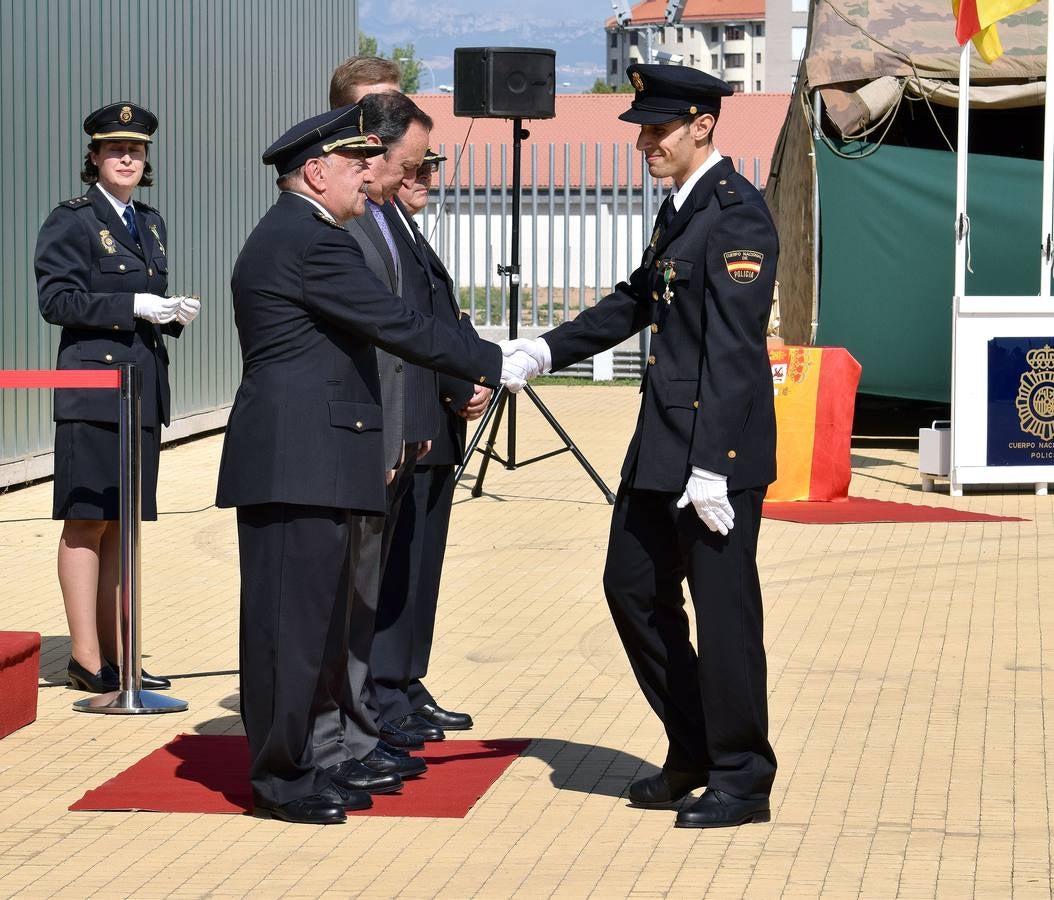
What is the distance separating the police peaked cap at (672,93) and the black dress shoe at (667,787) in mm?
1787

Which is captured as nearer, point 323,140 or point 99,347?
point 323,140

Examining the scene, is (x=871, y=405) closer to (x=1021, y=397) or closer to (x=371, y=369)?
(x=1021, y=397)

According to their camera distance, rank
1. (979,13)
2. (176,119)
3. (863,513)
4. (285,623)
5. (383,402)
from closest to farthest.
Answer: (285,623)
(383,402)
(863,513)
(979,13)
(176,119)

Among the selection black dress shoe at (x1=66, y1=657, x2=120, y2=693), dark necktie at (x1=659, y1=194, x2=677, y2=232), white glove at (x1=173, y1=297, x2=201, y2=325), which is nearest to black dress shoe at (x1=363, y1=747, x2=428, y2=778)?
black dress shoe at (x1=66, y1=657, x2=120, y2=693)

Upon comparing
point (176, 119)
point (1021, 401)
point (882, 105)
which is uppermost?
point (882, 105)

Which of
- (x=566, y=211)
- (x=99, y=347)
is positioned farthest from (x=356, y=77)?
(x=566, y=211)

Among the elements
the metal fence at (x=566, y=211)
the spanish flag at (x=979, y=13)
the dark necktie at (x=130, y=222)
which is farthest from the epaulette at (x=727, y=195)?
the metal fence at (x=566, y=211)

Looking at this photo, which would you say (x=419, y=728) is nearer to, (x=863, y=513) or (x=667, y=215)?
(x=667, y=215)

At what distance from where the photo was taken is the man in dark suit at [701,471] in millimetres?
4848

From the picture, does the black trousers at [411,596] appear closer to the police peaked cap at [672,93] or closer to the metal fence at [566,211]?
the police peaked cap at [672,93]

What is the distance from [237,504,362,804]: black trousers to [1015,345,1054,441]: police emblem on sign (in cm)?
771

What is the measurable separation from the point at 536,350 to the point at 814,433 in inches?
255

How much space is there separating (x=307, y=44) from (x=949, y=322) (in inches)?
279

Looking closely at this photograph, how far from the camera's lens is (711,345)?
484 cm
